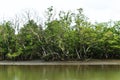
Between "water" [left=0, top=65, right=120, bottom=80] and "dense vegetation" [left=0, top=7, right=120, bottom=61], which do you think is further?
"dense vegetation" [left=0, top=7, right=120, bottom=61]

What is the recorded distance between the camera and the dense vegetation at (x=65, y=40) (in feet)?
108

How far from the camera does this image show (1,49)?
36.0m

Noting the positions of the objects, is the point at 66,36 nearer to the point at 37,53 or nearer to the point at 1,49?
the point at 37,53

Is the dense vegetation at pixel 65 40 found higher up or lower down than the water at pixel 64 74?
higher up

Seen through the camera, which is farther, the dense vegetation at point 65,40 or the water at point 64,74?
the dense vegetation at point 65,40

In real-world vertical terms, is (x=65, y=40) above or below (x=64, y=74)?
above

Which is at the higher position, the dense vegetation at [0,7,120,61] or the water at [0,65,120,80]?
the dense vegetation at [0,7,120,61]

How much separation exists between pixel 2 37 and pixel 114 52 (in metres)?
13.9

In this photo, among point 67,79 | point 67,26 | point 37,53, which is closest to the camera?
point 67,79

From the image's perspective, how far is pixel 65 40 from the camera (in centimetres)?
3362

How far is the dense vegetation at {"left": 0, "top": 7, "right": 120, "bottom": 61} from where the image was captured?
32938 mm

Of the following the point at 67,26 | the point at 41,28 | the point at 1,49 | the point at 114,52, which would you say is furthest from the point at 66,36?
the point at 1,49

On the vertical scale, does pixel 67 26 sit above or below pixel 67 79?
above

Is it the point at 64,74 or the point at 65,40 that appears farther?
the point at 65,40
